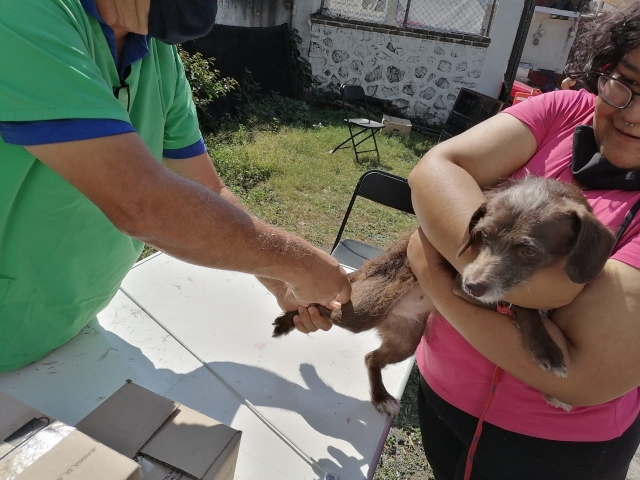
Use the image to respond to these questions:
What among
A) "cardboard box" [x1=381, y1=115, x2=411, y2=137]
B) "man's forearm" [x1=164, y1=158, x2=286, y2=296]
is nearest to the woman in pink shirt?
"man's forearm" [x1=164, y1=158, x2=286, y2=296]

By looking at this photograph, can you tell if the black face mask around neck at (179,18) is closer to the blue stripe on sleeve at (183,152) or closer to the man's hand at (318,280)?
the blue stripe on sleeve at (183,152)

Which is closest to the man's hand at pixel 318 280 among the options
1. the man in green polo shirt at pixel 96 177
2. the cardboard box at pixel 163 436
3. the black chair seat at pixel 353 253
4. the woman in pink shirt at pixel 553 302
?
the man in green polo shirt at pixel 96 177

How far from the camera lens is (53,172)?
138 cm

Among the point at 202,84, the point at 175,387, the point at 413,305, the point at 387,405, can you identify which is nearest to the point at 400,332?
the point at 413,305

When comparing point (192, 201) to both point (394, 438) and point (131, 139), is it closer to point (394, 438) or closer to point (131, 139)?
A: point (131, 139)

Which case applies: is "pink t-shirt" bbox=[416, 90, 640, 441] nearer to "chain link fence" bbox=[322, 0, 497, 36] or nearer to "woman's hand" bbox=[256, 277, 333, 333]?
"woman's hand" bbox=[256, 277, 333, 333]

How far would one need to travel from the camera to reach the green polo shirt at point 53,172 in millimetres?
1115

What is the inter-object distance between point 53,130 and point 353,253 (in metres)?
3.17

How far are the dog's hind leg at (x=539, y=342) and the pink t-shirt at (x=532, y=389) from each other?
0.51 feet

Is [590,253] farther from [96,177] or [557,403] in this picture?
[96,177]

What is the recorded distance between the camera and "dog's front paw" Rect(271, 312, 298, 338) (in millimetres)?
2273

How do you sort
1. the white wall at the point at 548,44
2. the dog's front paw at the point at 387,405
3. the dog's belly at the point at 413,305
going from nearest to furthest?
the dog's front paw at the point at 387,405 < the dog's belly at the point at 413,305 < the white wall at the point at 548,44

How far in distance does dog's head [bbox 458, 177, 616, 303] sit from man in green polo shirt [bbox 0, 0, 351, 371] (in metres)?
0.53

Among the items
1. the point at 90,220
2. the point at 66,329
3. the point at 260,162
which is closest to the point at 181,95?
the point at 90,220
